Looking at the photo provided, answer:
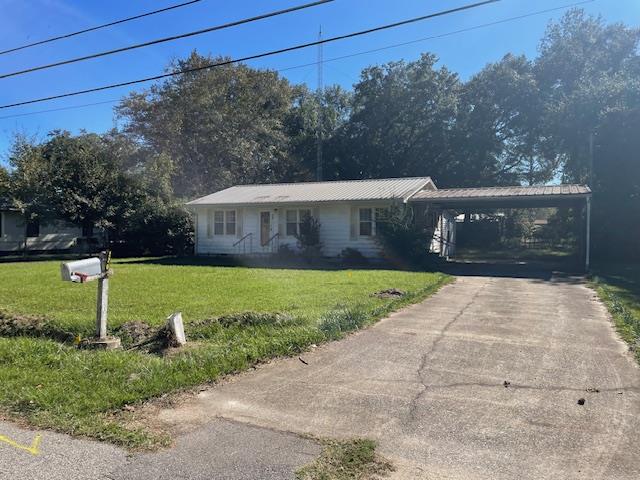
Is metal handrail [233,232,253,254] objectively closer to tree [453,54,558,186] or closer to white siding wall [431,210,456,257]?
white siding wall [431,210,456,257]

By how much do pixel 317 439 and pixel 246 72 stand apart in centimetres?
3811

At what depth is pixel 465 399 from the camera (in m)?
4.70

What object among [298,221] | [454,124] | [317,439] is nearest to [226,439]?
[317,439]

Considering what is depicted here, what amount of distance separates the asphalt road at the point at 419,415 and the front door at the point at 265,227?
54.0ft

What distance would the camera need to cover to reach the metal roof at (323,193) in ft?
69.0

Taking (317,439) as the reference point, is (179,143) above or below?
above

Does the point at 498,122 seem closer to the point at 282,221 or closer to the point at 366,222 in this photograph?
the point at 366,222

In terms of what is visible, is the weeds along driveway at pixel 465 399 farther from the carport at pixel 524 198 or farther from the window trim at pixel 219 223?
the window trim at pixel 219 223

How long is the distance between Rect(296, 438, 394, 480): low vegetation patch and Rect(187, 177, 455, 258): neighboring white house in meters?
16.6

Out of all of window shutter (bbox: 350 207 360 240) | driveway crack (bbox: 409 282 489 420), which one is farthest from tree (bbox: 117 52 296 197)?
driveway crack (bbox: 409 282 489 420)

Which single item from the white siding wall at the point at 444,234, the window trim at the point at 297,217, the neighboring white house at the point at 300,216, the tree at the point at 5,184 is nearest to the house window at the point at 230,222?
the neighboring white house at the point at 300,216

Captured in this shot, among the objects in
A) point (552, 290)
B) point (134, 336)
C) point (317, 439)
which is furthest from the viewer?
point (552, 290)

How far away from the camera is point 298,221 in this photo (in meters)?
22.8

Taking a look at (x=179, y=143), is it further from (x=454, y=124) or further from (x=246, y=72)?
(x=454, y=124)
